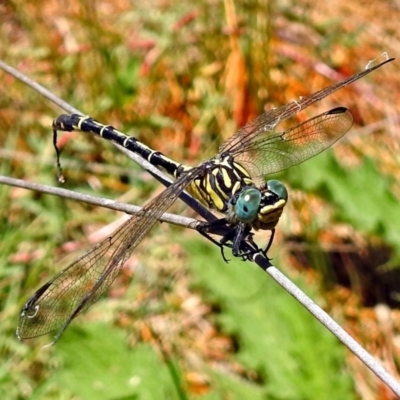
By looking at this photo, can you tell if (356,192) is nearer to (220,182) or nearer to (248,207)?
(220,182)

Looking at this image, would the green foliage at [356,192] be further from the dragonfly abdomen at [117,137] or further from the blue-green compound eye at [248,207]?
the blue-green compound eye at [248,207]

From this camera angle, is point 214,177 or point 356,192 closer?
point 214,177

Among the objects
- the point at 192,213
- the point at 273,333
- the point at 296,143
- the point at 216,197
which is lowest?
the point at 273,333

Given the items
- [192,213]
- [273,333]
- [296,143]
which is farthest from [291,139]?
[192,213]

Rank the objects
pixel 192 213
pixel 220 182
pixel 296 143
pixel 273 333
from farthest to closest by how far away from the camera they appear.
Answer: pixel 192 213 < pixel 273 333 < pixel 296 143 < pixel 220 182

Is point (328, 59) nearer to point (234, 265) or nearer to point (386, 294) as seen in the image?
point (386, 294)

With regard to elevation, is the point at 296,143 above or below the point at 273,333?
above

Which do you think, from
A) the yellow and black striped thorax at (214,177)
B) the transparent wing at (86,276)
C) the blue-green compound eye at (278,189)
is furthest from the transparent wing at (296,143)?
the transparent wing at (86,276)
